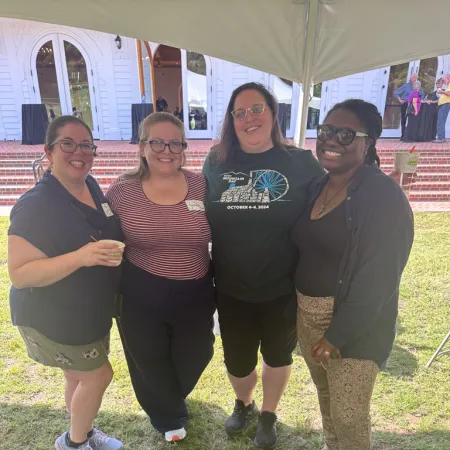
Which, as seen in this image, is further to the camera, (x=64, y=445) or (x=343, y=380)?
(x=64, y=445)

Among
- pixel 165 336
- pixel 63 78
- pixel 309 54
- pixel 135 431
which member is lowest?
pixel 135 431

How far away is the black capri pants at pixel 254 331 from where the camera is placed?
2127 mm

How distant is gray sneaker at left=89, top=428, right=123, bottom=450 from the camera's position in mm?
2336

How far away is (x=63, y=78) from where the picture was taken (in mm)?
11812

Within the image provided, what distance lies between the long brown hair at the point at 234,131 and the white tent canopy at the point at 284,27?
0.64 meters

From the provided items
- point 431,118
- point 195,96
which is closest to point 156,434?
point 195,96

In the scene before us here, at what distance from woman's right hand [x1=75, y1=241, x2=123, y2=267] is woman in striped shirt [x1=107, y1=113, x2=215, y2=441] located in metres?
0.37

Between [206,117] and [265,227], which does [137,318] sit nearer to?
[265,227]

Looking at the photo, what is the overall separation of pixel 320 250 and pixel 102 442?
1.86 metres

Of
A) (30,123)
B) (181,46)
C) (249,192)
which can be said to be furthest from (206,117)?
(249,192)

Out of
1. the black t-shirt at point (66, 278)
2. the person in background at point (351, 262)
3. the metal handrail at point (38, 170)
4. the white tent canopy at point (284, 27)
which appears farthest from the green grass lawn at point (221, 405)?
the metal handrail at point (38, 170)

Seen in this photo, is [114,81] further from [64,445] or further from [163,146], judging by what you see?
[64,445]

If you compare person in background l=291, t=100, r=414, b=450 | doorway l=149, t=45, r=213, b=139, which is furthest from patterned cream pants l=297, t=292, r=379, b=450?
doorway l=149, t=45, r=213, b=139

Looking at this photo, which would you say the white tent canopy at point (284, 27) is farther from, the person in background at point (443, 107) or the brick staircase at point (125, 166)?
the person in background at point (443, 107)
